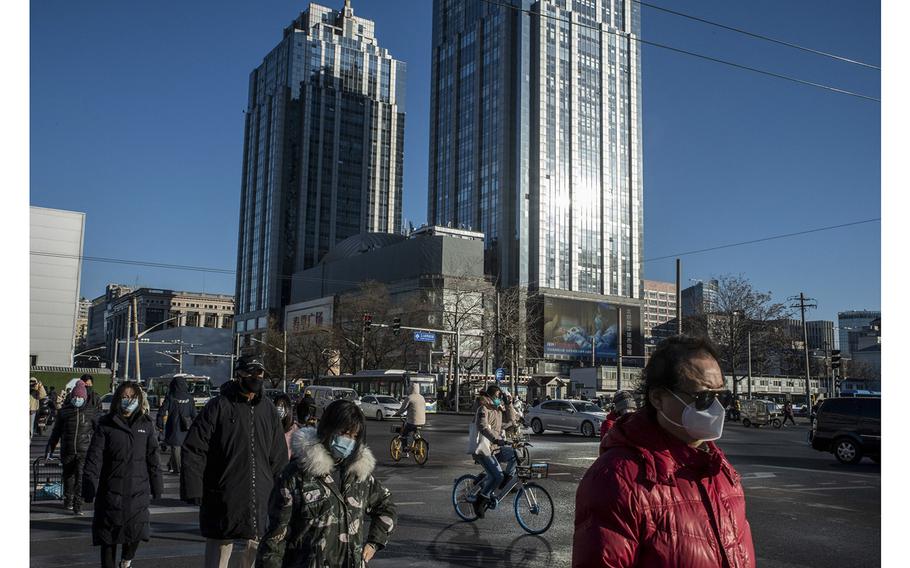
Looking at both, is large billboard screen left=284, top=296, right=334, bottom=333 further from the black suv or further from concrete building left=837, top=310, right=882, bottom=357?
the black suv

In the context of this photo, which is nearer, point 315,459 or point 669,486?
point 669,486

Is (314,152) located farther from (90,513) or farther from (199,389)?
(90,513)

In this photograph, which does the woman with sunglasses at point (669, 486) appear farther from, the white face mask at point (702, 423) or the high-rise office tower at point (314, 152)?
the high-rise office tower at point (314, 152)

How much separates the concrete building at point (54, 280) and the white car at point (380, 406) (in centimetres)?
1855

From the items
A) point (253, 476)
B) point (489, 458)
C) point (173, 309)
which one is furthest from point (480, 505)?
point (173, 309)

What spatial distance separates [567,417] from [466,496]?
20.2 metres

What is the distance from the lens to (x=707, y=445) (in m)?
2.61

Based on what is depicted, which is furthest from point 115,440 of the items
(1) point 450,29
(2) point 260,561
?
(1) point 450,29

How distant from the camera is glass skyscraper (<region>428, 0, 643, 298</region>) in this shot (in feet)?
370

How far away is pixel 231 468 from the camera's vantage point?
550 centimetres

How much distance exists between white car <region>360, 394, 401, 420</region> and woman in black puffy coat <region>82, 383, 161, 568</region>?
34.6 meters

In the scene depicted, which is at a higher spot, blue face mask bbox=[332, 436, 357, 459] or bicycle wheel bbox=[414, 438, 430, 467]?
blue face mask bbox=[332, 436, 357, 459]

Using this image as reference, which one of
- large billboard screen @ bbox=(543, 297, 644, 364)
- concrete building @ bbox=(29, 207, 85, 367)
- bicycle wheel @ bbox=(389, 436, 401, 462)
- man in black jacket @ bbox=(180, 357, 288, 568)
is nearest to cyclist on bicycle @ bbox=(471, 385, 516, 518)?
man in black jacket @ bbox=(180, 357, 288, 568)
